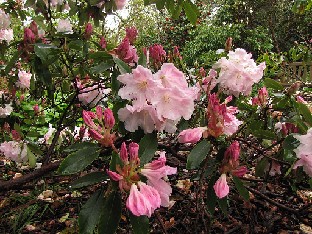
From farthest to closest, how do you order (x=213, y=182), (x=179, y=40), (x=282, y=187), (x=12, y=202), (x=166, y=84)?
(x=179, y=40) < (x=12, y=202) < (x=282, y=187) < (x=213, y=182) < (x=166, y=84)

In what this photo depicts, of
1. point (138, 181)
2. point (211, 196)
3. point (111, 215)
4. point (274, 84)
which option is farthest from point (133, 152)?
point (274, 84)

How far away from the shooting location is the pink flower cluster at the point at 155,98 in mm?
881

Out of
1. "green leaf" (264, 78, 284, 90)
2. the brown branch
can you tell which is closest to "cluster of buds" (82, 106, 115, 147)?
the brown branch

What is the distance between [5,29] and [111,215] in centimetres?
183

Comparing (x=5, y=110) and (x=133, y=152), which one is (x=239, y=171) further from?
(x=5, y=110)

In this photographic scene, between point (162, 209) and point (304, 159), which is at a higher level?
point (304, 159)

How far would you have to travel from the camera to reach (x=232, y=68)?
1.29 metres

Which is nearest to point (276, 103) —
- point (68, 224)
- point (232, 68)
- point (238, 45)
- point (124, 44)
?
point (232, 68)

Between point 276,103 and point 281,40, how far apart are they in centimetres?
880

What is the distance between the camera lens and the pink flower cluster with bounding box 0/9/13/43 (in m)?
2.20

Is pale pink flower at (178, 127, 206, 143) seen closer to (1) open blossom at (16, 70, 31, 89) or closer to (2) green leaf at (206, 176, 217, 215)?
(2) green leaf at (206, 176, 217, 215)

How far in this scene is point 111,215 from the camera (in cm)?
82

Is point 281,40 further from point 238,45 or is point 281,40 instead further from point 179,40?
point 179,40

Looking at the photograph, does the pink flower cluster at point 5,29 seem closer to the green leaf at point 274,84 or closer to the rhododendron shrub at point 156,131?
the rhododendron shrub at point 156,131
